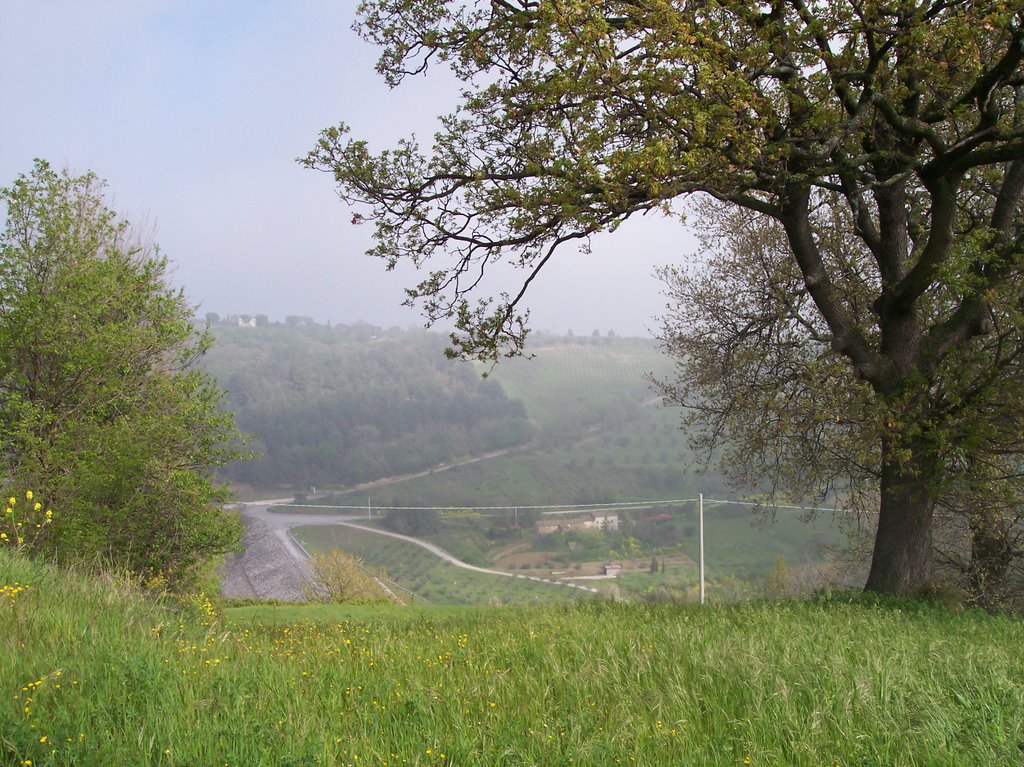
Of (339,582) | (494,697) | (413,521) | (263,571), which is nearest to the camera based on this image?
(494,697)

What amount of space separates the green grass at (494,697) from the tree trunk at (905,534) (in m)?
4.36

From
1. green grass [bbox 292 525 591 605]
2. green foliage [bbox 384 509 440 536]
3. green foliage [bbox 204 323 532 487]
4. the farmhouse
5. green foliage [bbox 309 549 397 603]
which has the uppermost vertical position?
green foliage [bbox 204 323 532 487]

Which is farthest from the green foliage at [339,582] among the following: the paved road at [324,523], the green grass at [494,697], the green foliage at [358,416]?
the green foliage at [358,416]

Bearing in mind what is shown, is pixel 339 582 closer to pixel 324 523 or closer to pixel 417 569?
pixel 417 569

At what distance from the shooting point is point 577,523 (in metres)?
61.2

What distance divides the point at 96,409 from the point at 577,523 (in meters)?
48.8

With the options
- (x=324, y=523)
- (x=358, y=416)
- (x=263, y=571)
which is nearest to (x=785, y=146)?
(x=263, y=571)

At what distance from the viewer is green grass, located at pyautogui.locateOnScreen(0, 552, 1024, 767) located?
3594mm

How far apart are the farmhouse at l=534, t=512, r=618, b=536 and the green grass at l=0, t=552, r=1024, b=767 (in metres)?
53.9

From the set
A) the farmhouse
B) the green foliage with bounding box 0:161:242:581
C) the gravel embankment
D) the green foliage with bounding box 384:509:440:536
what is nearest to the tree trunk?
the green foliage with bounding box 0:161:242:581

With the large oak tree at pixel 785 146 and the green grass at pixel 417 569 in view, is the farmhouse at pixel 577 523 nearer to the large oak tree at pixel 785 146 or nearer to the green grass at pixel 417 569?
the green grass at pixel 417 569

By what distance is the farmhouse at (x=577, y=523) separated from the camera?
59406 millimetres

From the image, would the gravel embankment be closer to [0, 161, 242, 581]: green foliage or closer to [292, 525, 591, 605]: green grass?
[292, 525, 591, 605]: green grass

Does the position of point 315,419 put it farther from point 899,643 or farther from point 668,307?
point 899,643
